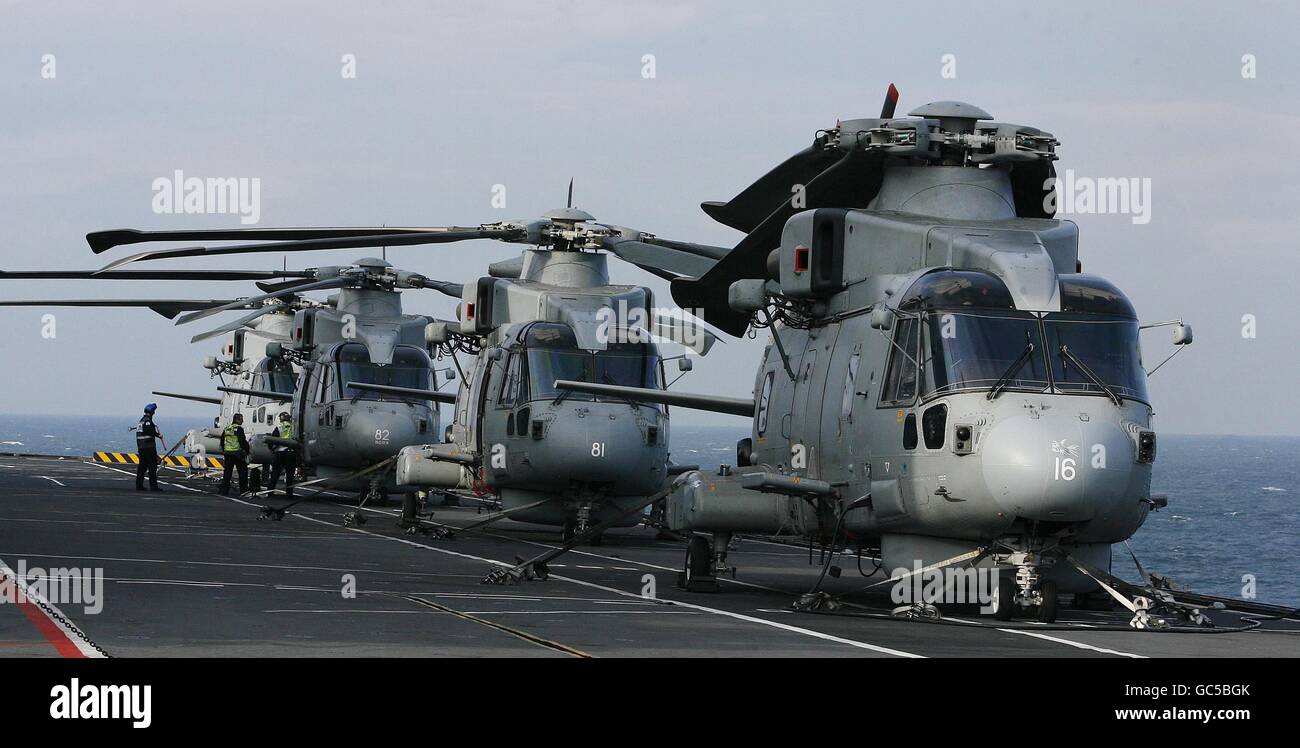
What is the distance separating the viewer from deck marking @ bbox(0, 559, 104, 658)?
31.3ft

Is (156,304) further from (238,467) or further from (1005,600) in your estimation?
(1005,600)

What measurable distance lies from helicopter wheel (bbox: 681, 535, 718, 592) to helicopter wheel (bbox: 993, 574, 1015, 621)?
4226 mm

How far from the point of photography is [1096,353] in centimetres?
1328

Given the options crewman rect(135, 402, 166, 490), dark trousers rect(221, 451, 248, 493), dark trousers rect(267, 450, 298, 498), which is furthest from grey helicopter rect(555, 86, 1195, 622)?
crewman rect(135, 402, 166, 490)

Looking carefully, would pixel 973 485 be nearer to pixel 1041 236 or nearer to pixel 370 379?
pixel 1041 236

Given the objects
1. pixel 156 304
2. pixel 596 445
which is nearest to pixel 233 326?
pixel 156 304

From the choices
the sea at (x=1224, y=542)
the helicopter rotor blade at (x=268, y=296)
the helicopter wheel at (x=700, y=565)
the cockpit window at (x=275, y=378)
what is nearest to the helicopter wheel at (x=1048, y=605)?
the sea at (x=1224, y=542)

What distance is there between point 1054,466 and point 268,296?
83.6ft

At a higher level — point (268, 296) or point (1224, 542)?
point (268, 296)

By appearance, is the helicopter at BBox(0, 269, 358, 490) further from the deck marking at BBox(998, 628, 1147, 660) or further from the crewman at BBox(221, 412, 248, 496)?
the deck marking at BBox(998, 628, 1147, 660)

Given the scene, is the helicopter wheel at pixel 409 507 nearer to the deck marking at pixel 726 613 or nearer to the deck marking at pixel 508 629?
the deck marking at pixel 726 613

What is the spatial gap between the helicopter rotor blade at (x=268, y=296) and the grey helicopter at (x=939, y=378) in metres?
16.5

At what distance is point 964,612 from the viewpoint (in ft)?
45.3
